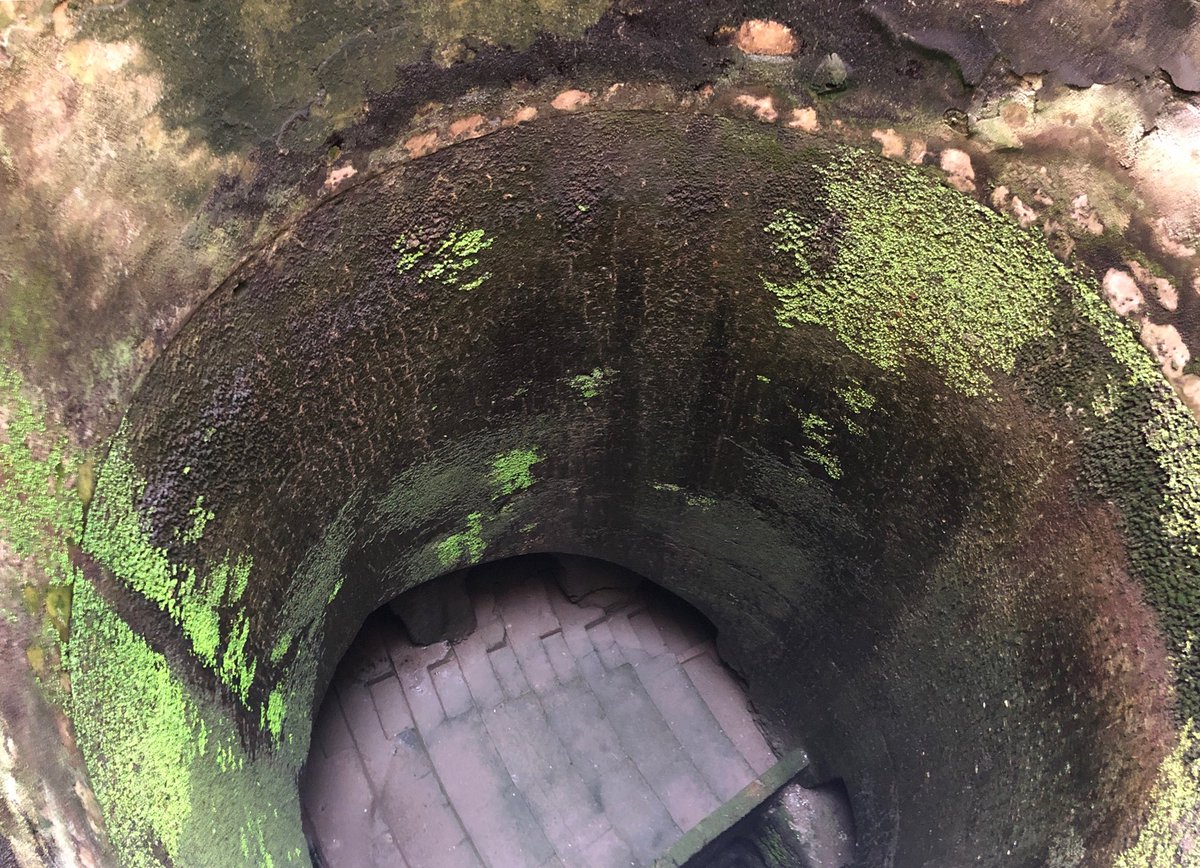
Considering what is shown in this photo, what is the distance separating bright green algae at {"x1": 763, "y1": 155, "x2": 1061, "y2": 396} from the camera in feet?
5.68

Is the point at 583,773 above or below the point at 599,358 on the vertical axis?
below

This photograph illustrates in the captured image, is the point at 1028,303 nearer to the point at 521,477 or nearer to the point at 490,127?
the point at 490,127

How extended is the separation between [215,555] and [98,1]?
111 cm

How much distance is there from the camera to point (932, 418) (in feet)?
6.56

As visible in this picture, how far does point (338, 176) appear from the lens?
1.69 meters

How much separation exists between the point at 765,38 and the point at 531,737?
9.25 ft

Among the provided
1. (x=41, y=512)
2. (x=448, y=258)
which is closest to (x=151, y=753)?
(x=41, y=512)

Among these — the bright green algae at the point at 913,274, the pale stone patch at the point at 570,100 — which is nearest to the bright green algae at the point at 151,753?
the pale stone patch at the point at 570,100

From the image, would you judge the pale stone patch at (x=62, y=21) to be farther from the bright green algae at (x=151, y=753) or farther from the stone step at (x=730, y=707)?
the stone step at (x=730, y=707)

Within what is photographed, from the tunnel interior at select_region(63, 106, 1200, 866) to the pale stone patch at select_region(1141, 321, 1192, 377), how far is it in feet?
0.10

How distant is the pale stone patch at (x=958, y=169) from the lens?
1709 mm

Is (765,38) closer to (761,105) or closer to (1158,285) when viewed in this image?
(761,105)

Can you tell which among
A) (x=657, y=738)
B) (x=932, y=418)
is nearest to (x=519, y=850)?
(x=657, y=738)

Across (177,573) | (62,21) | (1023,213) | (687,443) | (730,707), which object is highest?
(62,21)
